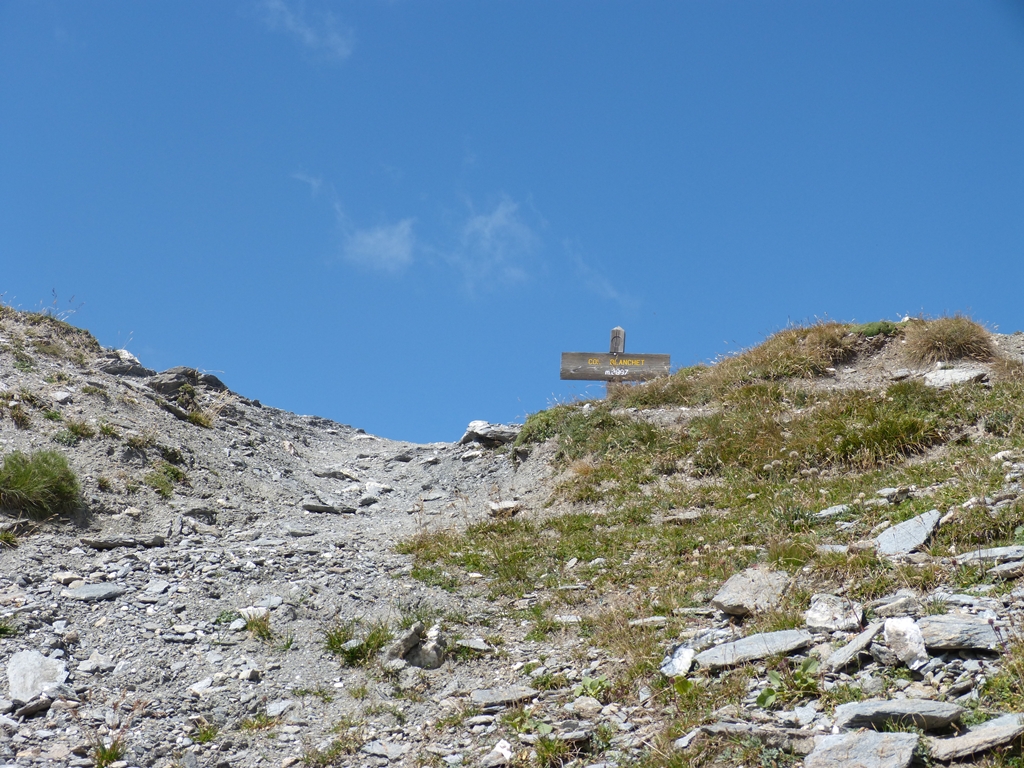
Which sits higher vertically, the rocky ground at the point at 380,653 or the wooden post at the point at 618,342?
the wooden post at the point at 618,342

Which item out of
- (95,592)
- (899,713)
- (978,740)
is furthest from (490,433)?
(978,740)

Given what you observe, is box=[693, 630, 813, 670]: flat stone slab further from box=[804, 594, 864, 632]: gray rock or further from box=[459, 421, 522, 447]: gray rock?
box=[459, 421, 522, 447]: gray rock

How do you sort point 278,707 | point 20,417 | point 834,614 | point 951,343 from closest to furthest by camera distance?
1. point 834,614
2. point 278,707
3. point 20,417
4. point 951,343

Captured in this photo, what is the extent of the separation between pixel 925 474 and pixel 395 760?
807cm

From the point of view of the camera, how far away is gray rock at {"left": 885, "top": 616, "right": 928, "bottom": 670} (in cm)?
571

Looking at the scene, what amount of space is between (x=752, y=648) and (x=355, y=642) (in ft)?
13.1

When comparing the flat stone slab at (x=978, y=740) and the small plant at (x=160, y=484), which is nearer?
the flat stone slab at (x=978, y=740)

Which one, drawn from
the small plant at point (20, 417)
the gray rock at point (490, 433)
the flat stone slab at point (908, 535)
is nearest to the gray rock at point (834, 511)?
the flat stone slab at point (908, 535)

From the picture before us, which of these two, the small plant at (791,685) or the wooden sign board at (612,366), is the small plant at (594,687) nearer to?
the small plant at (791,685)

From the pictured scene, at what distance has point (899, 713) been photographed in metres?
5.04

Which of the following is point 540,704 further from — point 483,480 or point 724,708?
point 483,480

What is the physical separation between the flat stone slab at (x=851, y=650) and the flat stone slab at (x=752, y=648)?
34 centimetres

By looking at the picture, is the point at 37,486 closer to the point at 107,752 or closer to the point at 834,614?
the point at 107,752

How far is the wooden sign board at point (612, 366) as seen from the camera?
2128 centimetres
